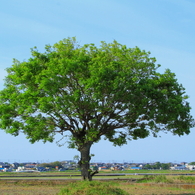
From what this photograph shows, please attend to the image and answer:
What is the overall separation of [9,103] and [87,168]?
28.1 feet

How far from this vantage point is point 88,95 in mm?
24406

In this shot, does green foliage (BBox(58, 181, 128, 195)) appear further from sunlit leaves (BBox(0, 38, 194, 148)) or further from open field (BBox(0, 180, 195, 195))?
sunlit leaves (BBox(0, 38, 194, 148))

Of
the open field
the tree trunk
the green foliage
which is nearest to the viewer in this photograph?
the green foliage

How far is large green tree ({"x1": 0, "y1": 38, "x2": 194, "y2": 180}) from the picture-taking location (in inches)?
938

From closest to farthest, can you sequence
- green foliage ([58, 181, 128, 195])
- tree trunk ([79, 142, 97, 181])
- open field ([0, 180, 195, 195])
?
1. green foliage ([58, 181, 128, 195])
2. open field ([0, 180, 195, 195])
3. tree trunk ([79, 142, 97, 181])

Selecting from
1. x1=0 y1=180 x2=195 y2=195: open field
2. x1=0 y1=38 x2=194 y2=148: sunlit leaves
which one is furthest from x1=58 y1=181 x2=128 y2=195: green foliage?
x1=0 y1=38 x2=194 y2=148: sunlit leaves

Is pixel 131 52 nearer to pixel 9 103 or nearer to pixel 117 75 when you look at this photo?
pixel 117 75

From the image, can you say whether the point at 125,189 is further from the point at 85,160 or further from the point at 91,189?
the point at 91,189

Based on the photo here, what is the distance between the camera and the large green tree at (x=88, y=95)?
2381 cm

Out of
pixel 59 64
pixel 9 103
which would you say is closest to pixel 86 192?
pixel 59 64

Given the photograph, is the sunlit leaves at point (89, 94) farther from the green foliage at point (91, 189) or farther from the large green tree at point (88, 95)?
the green foliage at point (91, 189)

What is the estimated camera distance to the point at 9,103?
27.6 metres

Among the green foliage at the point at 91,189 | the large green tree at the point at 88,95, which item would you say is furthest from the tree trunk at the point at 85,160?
the green foliage at the point at 91,189

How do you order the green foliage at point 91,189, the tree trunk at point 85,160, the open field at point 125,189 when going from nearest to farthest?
the green foliage at point 91,189, the open field at point 125,189, the tree trunk at point 85,160
